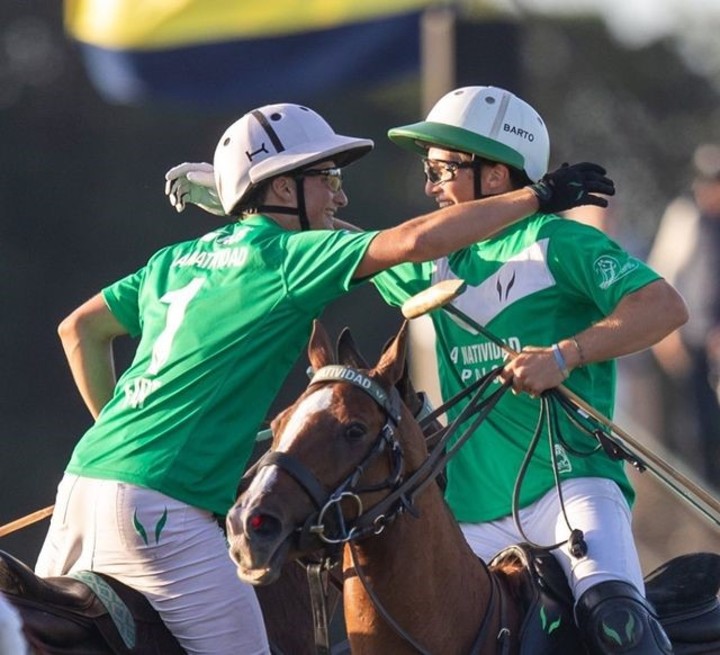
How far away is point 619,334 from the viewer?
7.27 metres

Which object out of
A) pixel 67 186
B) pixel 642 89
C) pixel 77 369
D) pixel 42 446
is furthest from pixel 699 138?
pixel 77 369

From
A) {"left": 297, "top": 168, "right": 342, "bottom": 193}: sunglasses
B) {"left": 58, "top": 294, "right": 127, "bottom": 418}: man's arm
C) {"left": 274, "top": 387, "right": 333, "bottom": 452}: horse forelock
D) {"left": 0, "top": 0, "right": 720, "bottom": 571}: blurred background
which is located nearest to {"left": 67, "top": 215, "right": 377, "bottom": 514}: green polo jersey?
{"left": 297, "top": 168, "right": 342, "bottom": 193}: sunglasses

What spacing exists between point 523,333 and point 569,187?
59 centimetres

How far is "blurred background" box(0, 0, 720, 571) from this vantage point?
17734 mm

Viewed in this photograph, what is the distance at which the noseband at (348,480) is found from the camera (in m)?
6.41

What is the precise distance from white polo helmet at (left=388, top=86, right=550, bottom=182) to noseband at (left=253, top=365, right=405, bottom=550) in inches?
59.4

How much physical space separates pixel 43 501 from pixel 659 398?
22.2 feet

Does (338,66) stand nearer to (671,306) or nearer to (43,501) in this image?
(43,501)

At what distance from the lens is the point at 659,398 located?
18719 mm

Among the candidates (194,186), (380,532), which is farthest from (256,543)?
(194,186)

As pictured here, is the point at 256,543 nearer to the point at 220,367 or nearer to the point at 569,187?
the point at 220,367

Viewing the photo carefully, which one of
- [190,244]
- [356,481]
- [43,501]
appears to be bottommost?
[43,501]

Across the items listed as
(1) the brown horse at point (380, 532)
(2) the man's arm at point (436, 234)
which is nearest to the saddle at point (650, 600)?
(1) the brown horse at point (380, 532)

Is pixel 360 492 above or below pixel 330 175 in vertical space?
below
